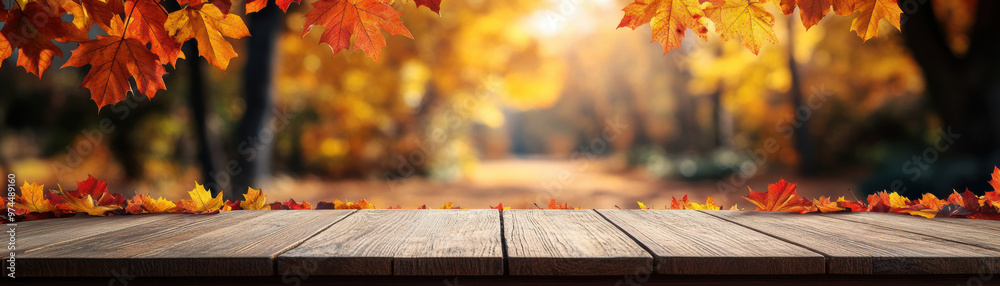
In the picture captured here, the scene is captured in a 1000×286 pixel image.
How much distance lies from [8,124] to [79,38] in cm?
1294

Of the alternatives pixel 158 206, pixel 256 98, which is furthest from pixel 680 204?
pixel 256 98

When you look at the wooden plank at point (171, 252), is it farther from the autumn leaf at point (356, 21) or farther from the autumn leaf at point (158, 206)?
the autumn leaf at point (356, 21)

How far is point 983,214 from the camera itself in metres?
2.13

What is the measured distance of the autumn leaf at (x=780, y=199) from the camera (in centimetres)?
220

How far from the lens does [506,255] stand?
4.26 feet

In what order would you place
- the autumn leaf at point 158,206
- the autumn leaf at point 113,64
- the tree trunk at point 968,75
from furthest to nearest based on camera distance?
1. the tree trunk at point 968,75
2. the autumn leaf at point 158,206
3. the autumn leaf at point 113,64

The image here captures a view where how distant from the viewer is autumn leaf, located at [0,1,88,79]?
72.5 inches

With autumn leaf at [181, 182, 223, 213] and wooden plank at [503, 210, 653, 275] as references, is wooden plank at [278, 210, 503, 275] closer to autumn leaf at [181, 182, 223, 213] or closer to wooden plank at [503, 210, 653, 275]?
wooden plank at [503, 210, 653, 275]

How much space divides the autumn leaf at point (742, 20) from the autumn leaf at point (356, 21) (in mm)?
1015

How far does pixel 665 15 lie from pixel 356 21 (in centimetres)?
102

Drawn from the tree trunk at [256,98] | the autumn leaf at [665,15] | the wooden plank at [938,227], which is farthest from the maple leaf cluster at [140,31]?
the tree trunk at [256,98]

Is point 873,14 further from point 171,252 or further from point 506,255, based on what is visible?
point 171,252

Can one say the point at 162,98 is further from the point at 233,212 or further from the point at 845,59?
the point at 845,59

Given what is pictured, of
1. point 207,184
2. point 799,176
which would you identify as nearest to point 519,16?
point 799,176
